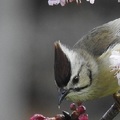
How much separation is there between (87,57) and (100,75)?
100mm

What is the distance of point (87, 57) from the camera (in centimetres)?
327

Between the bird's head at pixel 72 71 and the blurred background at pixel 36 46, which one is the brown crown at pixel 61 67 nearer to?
the bird's head at pixel 72 71

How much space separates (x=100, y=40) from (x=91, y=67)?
0.16 meters

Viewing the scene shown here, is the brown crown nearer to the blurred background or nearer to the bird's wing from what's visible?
the bird's wing

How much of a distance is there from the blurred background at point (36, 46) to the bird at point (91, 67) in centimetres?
288

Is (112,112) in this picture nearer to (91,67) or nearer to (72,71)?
(72,71)

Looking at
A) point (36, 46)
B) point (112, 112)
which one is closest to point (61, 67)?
point (112, 112)

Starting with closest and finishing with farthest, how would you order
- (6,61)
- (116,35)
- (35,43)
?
(116,35), (6,61), (35,43)

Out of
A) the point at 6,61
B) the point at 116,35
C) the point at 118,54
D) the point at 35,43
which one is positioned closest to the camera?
the point at 118,54

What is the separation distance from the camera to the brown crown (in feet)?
9.20

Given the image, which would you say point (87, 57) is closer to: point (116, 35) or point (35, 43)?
point (116, 35)

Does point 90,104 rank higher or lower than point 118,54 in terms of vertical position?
lower

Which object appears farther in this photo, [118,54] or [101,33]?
[101,33]

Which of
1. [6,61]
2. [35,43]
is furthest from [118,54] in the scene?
[35,43]
